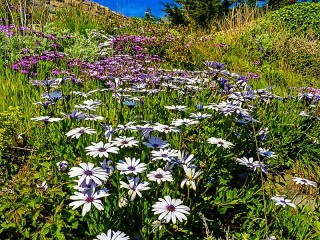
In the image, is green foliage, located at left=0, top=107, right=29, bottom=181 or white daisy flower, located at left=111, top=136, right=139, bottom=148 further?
green foliage, located at left=0, top=107, right=29, bottom=181

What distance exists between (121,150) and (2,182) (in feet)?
2.72

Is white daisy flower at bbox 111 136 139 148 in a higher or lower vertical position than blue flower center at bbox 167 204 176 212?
higher

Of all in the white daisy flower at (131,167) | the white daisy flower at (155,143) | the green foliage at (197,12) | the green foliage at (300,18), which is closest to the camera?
the white daisy flower at (131,167)

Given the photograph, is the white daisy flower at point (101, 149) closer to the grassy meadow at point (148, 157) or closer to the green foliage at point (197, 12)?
the grassy meadow at point (148, 157)

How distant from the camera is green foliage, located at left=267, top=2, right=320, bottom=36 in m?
12.7

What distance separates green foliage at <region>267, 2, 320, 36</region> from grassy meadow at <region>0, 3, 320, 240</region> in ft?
31.1

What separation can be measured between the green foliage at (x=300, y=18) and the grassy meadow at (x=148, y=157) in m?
9.48

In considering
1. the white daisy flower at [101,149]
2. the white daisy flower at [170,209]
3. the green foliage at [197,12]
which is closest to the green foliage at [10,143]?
the white daisy flower at [101,149]

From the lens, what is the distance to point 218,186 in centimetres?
238

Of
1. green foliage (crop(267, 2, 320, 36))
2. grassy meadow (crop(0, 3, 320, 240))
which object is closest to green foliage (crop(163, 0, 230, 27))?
green foliage (crop(267, 2, 320, 36))

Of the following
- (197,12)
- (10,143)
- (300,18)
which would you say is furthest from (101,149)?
(197,12)

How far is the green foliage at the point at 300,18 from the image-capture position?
12.7 metres

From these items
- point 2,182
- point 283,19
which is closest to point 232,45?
point 283,19

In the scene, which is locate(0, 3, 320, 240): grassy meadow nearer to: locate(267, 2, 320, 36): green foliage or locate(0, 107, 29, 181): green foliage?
locate(0, 107, 29, 181): green foliage
